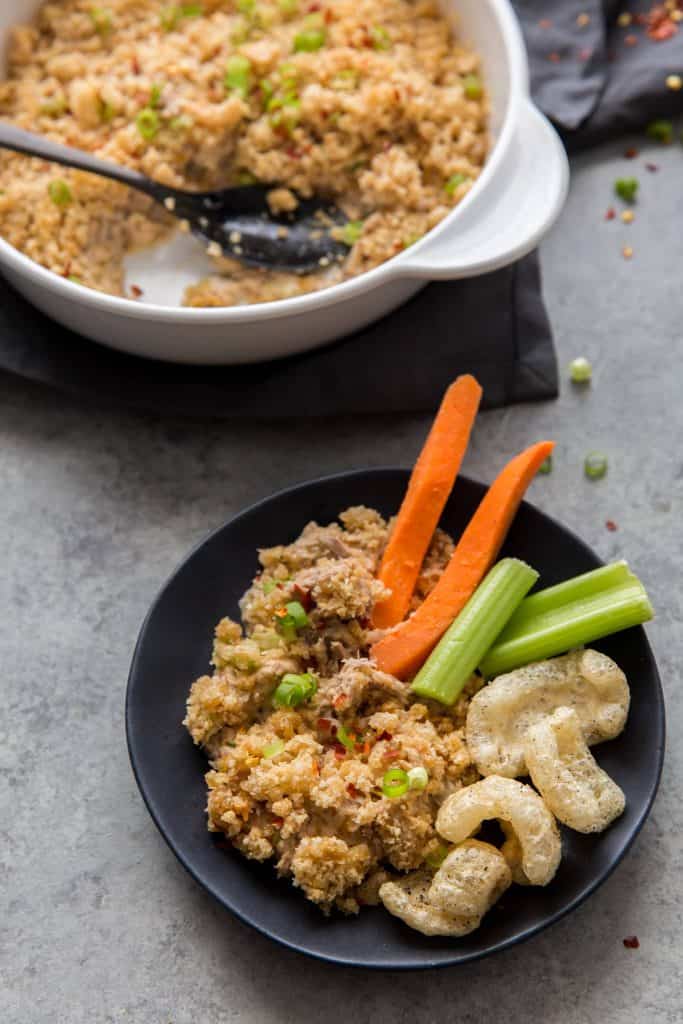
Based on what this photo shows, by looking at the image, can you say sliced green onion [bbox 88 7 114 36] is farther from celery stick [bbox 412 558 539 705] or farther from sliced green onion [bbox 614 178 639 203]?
celery stick [bbox 412 558 539 705]

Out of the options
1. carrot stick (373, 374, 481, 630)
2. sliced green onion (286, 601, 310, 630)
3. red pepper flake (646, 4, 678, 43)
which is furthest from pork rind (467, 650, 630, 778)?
red pepper flake (646, 4, 678, 43)

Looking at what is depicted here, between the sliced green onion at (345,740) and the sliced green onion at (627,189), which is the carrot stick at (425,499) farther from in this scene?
the sliced green onion at (627,189)

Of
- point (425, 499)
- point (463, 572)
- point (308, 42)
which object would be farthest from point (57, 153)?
point (463, 572)

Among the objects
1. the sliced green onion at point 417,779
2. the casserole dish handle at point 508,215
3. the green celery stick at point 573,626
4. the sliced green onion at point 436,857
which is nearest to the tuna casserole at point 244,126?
the casserole dish handle at point 508,215

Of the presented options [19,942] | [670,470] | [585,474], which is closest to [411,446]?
[585,474]

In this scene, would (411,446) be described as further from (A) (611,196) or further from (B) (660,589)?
(A) (611,196)
